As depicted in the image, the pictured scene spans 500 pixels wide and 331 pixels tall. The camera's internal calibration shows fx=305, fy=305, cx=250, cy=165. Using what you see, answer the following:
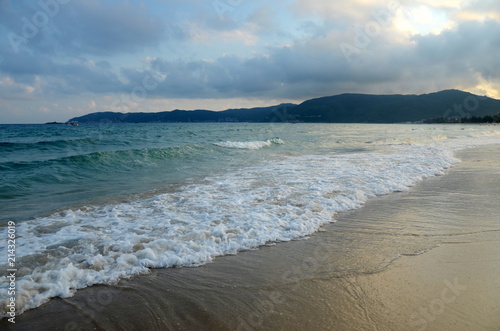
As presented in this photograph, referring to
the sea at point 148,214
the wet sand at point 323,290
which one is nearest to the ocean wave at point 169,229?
the sea at point 148,214

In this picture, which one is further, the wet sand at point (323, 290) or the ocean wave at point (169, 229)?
the ocean wave at point (169, 229)

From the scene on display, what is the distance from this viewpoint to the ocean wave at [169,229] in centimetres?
425

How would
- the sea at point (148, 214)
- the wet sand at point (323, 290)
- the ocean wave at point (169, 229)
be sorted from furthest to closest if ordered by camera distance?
the sea at point (148, 214) < the ocean wave at point (169, 229) < the wet sand at point (323, 290)

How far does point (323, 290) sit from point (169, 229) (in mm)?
3334

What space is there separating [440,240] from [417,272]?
5.11 ft

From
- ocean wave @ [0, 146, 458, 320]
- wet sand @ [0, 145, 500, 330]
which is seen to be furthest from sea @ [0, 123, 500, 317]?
wet sand @ [0, 145, 500, 330]

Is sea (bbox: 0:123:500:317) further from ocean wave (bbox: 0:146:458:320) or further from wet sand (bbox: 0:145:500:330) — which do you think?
wet sand (bbox: 0:145:500:330)

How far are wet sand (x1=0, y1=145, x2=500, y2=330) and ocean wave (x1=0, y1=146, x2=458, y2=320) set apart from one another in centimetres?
35

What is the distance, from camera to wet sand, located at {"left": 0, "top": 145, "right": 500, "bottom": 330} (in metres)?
3.17

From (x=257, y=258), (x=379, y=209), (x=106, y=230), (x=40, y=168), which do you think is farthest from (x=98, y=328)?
(x=40, y=168)

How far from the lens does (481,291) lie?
12.2ft

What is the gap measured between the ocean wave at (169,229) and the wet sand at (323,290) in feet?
1.13

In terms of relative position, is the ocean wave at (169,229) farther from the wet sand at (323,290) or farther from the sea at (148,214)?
the wet sand at (323,290)

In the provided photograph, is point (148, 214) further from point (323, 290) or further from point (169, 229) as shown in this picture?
point (323, 290)
